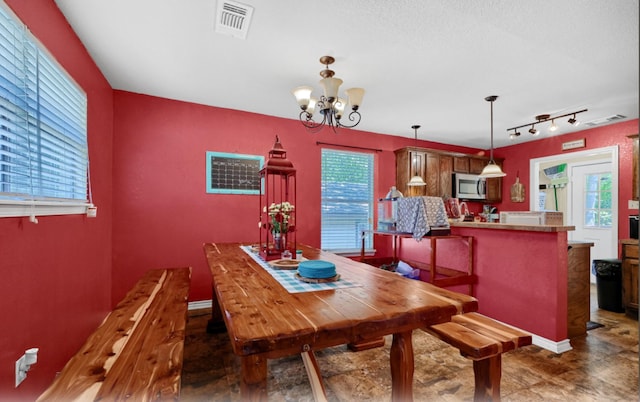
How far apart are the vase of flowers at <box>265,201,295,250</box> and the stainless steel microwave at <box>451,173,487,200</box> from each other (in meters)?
4.04

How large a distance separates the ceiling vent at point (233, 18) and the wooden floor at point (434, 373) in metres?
2.52

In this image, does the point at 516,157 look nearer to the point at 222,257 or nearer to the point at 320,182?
the point at 320,182

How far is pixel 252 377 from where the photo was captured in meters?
0.99

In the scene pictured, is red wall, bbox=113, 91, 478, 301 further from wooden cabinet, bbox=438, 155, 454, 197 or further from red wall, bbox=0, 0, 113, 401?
wooden cabinet, bbox=438, 155, 454, 197

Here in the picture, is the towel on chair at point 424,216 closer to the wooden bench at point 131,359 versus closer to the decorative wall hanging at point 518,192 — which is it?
the wooden bench at point 131,359

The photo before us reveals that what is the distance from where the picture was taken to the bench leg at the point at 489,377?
1.48 meters

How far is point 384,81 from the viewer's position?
114 inches

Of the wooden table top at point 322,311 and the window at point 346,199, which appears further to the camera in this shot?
the window at point 346,199

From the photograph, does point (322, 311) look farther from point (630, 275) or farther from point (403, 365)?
point (630, 275)

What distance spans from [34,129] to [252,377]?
1860mm

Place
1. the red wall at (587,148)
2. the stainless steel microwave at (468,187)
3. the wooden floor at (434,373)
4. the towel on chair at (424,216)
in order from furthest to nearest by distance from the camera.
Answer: the stainless steel microwave at (468,187) → the red wall at (587,148) → the towel on chair at (424,216) → the wooden floor at (434,373)

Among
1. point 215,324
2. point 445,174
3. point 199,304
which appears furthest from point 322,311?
point 445,174

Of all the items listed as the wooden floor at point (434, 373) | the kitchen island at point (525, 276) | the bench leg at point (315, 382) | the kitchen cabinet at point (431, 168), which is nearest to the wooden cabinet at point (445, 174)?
the kitchen cabinet at point (431, 168)

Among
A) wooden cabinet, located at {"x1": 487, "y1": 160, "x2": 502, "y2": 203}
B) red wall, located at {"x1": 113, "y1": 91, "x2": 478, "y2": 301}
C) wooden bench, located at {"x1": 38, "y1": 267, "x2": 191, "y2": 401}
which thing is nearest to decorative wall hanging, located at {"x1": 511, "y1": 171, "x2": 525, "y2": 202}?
wooden cabinet, located at {"x1": 487, "y1": 160, "x2": 502, "y2": 203}
